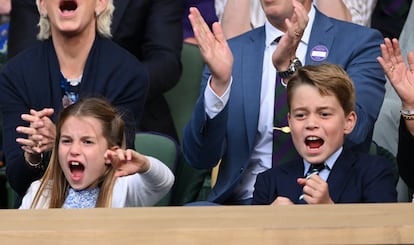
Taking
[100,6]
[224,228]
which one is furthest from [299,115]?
[224,228]

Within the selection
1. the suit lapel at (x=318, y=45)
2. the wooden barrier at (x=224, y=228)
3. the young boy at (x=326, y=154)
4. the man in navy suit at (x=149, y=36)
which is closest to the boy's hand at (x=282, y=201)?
the young boy at (x=326, y=154)

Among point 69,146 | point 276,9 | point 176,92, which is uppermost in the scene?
point 276,9

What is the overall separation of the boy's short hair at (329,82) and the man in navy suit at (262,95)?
0.64 ft

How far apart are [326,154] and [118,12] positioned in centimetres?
167

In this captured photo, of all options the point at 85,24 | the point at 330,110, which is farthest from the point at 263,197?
the point at 85,24

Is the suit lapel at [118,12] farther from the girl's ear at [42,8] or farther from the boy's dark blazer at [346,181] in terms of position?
the boy's dark blazer at [346,181]

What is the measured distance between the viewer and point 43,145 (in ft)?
12.3

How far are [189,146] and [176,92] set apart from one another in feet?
3.93

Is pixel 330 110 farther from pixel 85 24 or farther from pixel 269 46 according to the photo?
pixel 85 24

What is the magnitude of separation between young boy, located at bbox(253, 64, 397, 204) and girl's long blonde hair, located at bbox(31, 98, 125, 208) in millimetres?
520

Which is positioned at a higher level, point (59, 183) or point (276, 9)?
point (276, 9)

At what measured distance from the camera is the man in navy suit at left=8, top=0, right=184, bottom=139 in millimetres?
4836

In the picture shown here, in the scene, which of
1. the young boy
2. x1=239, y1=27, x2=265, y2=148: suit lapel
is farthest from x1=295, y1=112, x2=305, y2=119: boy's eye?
x1=239, y1=27, x2=265, y2=148: suit lapel

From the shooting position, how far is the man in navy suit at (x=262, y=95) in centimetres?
392
